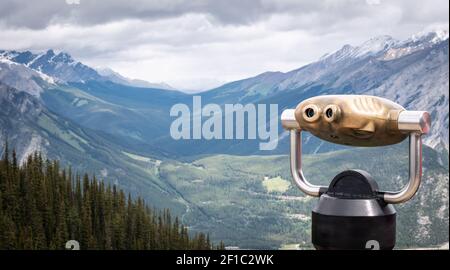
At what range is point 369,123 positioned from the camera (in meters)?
3.19

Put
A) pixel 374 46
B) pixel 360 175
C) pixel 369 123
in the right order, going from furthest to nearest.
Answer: pixel 374 46 < pixel 360 175 < pixel 369 123

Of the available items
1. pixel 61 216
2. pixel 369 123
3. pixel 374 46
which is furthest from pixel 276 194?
pixel 369 123

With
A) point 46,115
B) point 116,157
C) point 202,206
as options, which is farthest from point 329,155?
point 46,115

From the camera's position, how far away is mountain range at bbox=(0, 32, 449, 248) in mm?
120000

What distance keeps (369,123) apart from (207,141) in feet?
557

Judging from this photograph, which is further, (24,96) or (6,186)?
(24,96)

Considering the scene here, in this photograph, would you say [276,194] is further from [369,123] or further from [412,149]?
[369,123]

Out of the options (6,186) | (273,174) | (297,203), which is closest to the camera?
(6,186)

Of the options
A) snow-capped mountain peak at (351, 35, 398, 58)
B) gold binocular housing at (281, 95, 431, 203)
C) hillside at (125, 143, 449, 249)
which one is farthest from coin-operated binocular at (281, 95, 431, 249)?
snow-capped mountain peak at (351, 35, 398, 58)

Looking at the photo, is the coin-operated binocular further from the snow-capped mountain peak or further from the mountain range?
the snow-capped mountain peak

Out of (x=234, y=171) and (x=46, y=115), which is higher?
(x=46, y=115)
